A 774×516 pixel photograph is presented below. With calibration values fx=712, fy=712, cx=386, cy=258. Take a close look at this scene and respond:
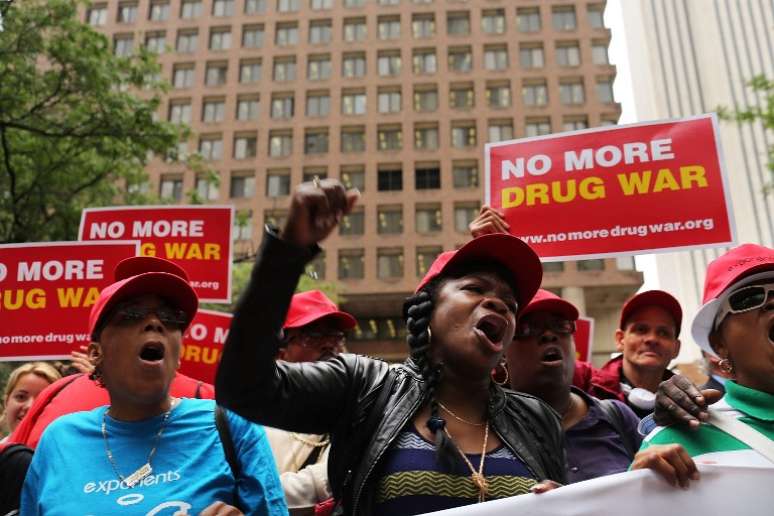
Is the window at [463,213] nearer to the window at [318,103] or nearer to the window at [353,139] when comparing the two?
the window at [353,139]

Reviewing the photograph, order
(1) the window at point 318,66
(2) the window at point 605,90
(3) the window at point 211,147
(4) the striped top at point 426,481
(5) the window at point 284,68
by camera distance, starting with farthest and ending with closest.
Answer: (5) the window at point 284,68 < (1) the window at point 318,66 < (3) the window at point 211,147 < (2) the window at point 605,90 < (4) the striped top at point 426,481

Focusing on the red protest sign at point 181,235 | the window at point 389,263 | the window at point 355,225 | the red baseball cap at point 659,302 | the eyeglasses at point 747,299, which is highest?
the window at point 355,225

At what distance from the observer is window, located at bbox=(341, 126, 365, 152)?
42.3 meters

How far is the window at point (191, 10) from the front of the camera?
4684 cm

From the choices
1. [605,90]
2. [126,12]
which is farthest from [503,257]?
[126,12]

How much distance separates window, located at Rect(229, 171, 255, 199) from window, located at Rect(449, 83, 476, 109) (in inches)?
502

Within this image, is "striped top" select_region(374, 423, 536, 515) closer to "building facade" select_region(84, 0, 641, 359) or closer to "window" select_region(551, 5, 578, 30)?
"building facade" select_region(84, 0, 641, 359)

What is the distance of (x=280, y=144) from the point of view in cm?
4300

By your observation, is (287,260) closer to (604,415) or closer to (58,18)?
(604,415)

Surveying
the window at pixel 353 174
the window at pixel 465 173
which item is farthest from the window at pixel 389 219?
the window at pixel 465 173

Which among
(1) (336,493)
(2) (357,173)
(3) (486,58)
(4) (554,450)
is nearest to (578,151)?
(4) (554,450)

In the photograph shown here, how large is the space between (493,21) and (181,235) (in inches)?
1634

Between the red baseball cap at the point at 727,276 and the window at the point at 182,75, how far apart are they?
4603cm

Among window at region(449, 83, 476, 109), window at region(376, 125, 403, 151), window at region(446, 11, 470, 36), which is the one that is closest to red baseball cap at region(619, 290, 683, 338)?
window at region(376, 125, 403, 151)
